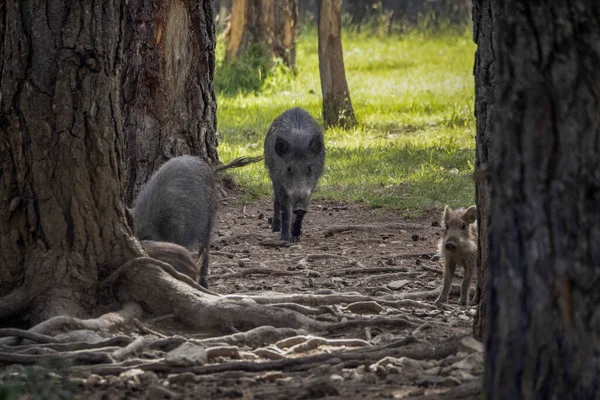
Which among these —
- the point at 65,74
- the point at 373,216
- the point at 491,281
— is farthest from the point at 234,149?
the point at 491,281

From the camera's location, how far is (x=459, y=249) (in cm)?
668

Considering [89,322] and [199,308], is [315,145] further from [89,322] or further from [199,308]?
[89,322]

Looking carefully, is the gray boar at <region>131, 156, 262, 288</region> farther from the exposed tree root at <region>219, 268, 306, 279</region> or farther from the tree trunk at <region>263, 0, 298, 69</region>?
the tree trunk at <region>263, 0, 298, 69</region>

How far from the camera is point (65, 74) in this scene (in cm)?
512

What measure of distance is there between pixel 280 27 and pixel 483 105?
12.8m

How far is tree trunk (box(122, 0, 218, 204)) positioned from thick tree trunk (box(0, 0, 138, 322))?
12.0ft

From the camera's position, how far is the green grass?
Answer: 35.1 ft

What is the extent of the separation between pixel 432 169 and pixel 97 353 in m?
7.10

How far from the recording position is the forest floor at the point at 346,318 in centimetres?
432

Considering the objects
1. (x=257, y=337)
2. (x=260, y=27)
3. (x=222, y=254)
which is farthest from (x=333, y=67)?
(x=257, y=337)

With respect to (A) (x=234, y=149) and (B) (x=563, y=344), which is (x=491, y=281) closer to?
(B) (x=563, y=344)

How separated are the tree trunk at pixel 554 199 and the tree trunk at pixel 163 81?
19.8ft

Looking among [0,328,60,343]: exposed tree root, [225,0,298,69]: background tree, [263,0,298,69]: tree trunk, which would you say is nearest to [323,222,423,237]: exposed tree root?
[0,328,60,343]: exposed tree root

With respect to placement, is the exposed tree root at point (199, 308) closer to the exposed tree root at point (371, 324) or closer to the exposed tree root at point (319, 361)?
the exposed tree root at point (371, 324)
